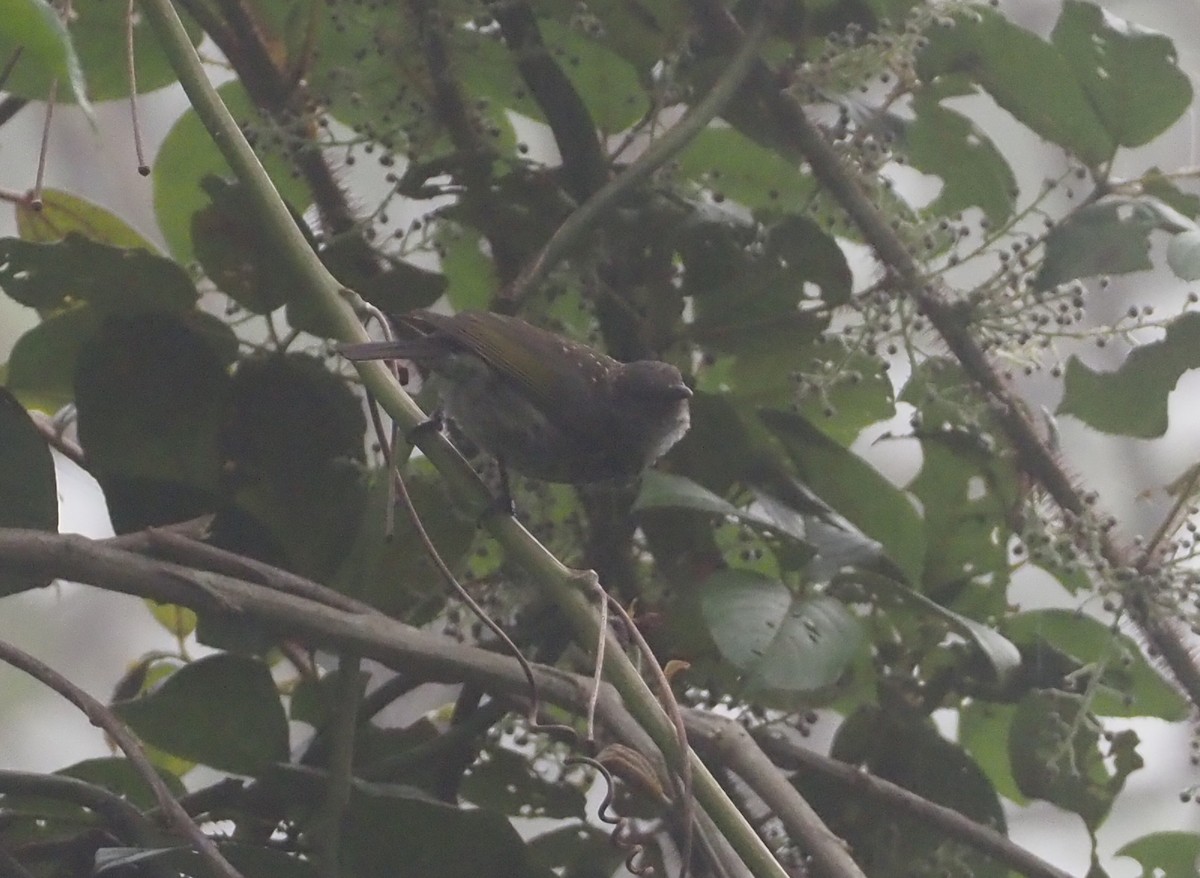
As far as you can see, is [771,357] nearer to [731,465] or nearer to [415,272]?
[731,465]

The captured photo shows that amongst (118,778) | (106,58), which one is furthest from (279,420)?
(106,58)

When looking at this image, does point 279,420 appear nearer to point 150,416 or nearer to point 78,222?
point 150,416

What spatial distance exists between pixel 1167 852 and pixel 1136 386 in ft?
1.23

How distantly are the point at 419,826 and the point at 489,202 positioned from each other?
1.73 ft

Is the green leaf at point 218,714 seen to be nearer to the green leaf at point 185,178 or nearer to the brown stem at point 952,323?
the green leaf at point 185,178

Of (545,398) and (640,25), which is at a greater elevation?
(640,25)

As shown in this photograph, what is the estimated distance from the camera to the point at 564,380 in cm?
108

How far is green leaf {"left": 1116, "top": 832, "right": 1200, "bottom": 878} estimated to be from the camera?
1.05 metres

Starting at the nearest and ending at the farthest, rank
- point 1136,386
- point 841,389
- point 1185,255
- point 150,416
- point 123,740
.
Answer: point 123,740 < point 1185,255 < point 150,416 < point 1136,386 < point 841,389

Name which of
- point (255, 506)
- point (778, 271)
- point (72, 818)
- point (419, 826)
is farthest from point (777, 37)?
point (72, 818)

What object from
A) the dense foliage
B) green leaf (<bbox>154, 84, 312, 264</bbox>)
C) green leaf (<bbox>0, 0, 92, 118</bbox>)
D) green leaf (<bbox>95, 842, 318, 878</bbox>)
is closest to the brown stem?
the dense foliage

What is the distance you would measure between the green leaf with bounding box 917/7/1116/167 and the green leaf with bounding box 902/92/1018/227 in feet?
0.13

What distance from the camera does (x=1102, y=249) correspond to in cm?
104

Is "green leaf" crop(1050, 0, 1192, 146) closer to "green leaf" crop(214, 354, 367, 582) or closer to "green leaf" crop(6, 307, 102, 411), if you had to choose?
"green leaf" crop(214, 354, 367, 582)
